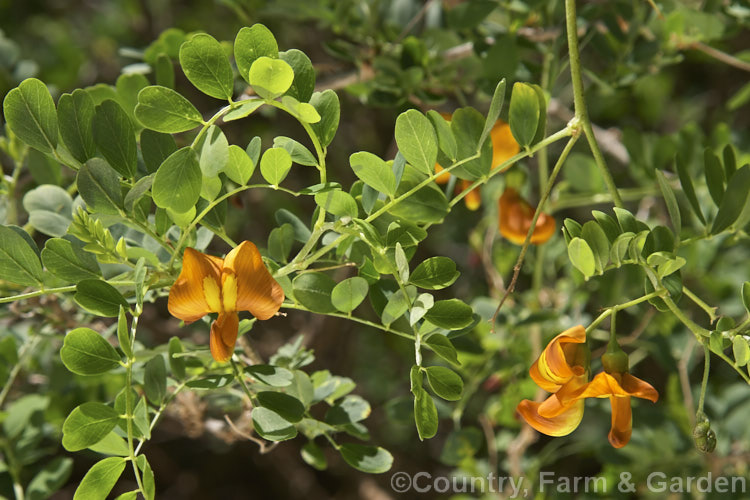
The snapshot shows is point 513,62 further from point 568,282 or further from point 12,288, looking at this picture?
point 12,288

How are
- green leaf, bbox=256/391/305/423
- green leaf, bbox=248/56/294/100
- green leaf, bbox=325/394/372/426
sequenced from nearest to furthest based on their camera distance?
green leaf, bbox=248/56/294/100 → green leaf, bbox=256/391/305/423 → green leaf, bbox=325/394/372/426

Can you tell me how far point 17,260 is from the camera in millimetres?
545

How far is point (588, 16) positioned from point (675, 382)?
1.71 ft

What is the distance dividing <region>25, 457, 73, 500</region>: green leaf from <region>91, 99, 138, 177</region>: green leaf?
420mm

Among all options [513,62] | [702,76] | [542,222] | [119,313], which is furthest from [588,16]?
[702,76]

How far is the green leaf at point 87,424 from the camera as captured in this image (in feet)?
1.73

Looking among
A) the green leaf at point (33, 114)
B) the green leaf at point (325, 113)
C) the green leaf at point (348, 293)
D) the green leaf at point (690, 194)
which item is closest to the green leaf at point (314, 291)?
the green leaf at point (348, 293)

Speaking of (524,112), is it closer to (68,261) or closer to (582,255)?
(582,255)

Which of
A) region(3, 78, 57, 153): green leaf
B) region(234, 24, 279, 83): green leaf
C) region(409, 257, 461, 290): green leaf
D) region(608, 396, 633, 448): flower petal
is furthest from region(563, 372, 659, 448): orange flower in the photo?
region(3, 78, 57, 153): green leaf

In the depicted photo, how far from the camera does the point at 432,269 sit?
0.54 meters

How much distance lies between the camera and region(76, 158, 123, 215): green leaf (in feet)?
1.67

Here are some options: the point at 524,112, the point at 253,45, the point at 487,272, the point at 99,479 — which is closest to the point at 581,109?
the point at 524,112

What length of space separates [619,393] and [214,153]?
329mm

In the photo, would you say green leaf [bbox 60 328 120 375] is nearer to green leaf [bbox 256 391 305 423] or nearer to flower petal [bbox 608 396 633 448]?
green leaf [bbox 256 391 305 423]
